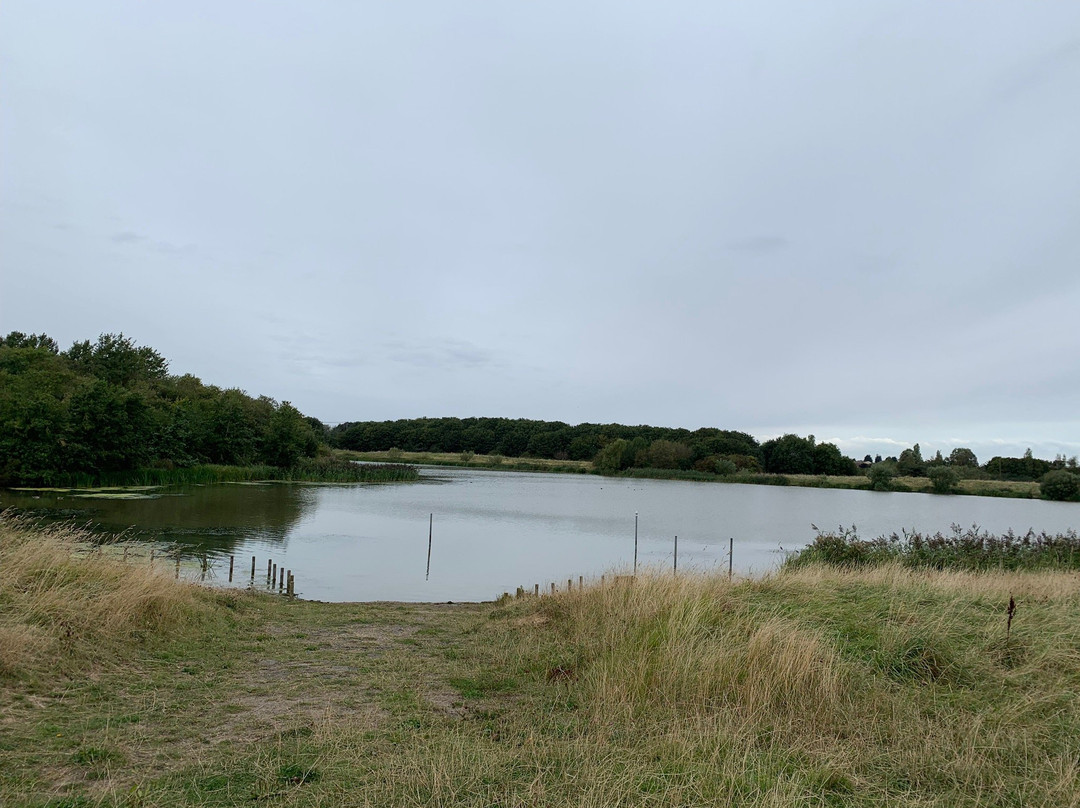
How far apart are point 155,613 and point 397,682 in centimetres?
390

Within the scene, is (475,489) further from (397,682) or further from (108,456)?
(397,682)

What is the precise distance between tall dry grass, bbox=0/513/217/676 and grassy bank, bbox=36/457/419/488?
3512cm

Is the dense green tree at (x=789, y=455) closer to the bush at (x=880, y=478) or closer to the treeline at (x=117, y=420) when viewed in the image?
the bush at (x=880, y=478)

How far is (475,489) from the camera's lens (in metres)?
62.5

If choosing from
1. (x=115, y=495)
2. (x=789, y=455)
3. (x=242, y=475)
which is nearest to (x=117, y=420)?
(x=115, y=495)

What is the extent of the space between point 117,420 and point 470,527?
24615mm

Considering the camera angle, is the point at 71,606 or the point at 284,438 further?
the point at 284,438

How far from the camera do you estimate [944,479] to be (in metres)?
65.3

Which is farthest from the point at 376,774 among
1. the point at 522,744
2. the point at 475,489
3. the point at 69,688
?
the point at 475,489

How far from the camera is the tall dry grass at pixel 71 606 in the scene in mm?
6793

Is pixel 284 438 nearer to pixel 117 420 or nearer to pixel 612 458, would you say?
pixel 117 420

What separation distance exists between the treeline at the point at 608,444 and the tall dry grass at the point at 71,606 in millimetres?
87788

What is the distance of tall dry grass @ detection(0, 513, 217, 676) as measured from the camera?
6793mm

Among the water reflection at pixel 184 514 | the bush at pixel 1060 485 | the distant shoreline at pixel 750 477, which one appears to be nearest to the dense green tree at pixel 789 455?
the distant shoreline at pixel 750 477
